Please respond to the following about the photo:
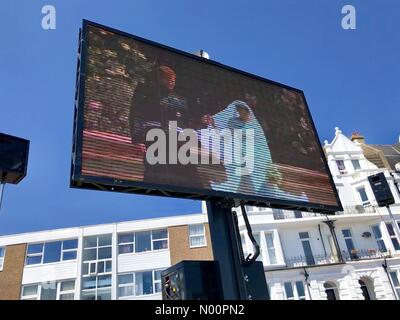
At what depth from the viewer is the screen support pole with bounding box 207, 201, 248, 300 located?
494 centimetres

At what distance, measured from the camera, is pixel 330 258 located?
20406mm

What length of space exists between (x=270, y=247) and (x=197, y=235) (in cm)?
457

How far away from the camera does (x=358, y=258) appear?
20453 mm

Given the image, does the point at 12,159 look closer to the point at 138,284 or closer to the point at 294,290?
the point at 138,284

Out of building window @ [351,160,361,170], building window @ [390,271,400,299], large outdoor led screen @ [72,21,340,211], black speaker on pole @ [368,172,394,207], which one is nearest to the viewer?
large outdoor led screen @ [72,21,340,211]

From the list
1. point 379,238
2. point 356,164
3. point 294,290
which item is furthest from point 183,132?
point 356,164

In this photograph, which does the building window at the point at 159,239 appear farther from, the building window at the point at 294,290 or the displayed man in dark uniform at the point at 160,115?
the displayed man in dark uniform at the point at 160,115

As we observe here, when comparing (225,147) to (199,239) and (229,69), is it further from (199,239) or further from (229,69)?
(199,239)

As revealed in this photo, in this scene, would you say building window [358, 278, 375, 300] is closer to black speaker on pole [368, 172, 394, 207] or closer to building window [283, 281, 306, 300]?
building window [283, 281, 306, 300]

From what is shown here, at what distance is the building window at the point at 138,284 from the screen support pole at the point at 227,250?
15.9 meters

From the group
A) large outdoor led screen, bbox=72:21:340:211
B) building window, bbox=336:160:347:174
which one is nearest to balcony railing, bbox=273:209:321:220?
building window, bbox=336:160:347:174

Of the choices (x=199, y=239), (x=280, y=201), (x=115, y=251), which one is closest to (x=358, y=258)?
(x=199, y=239)

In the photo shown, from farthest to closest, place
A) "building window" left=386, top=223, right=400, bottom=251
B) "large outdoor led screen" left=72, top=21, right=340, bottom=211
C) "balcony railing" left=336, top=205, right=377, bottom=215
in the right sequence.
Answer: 1. "balcony railing" left=336, top=205, right=377, bottom=215
2. "building window" left=386, top=223, right=400, bottom=251
3. "large outdoor led screen" left=72, top=21, right=340, bottom=211

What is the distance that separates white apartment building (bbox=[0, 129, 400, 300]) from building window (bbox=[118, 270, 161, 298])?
0.06 m
